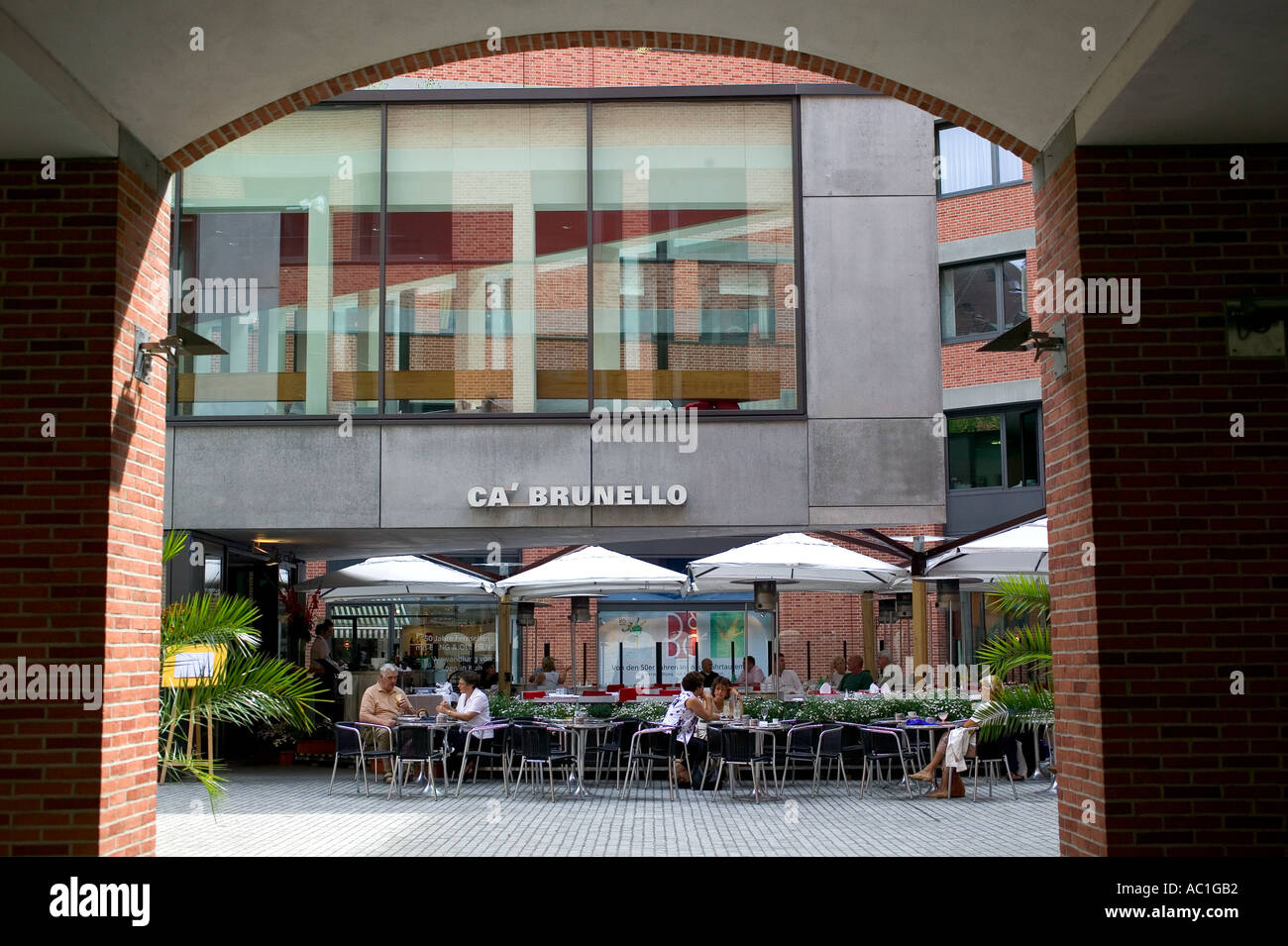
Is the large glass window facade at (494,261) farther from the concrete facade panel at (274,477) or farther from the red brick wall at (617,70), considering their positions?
the red brick wall at (617,70)

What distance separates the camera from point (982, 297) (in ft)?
91.7

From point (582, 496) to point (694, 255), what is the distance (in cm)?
354

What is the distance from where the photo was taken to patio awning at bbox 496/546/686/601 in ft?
55.9

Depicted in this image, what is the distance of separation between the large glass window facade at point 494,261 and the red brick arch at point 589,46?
925cm

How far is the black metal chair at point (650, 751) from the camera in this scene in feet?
47.3

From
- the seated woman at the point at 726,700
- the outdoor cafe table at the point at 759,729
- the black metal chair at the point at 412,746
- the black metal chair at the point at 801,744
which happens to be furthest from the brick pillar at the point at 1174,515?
the black metal chair at the point at 412,746

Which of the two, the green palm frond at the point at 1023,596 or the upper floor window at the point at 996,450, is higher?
the upper floor window at the point at 996,450

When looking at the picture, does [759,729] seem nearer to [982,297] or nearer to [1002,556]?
[1002,556]

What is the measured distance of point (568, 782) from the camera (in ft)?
47.8

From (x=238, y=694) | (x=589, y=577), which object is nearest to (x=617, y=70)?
→ (x=589, y=577)

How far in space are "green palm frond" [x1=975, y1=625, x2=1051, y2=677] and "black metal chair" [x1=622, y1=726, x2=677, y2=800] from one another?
5868 mm

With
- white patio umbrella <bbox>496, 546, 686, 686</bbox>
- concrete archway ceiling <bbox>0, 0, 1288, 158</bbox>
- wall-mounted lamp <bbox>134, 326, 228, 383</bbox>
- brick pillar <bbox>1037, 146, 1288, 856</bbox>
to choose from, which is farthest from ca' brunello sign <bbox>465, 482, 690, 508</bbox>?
brick pillar <bbox>1037, 146, 1288, 856</bbox>

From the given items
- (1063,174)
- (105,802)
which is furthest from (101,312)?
(1063,174)
